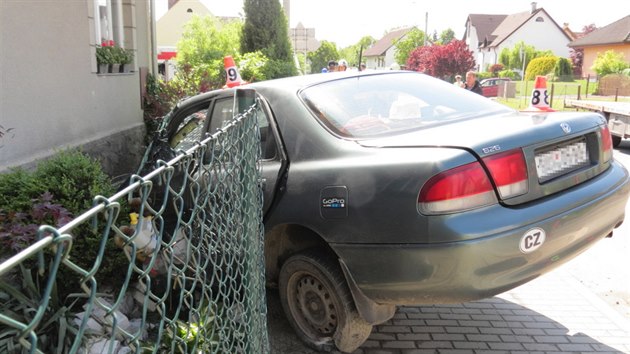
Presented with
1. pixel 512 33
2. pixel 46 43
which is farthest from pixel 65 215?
pixel 512 33

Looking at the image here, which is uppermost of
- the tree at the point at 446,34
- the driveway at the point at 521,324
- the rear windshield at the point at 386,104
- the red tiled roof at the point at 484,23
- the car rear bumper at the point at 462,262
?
the tree at the point at 446,34

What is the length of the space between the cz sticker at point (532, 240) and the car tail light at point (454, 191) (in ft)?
0.97

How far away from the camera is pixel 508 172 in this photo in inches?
113

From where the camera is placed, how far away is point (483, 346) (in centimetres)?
357

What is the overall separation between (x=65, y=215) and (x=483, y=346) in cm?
262

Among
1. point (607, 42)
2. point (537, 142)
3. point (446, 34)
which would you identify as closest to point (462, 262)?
point (537, 142)

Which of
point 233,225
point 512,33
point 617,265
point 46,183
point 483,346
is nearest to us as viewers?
point 233,225

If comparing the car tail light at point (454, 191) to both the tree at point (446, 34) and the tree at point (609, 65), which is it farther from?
the tree at point (446, 34)

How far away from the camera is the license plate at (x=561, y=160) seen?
10.0 feet

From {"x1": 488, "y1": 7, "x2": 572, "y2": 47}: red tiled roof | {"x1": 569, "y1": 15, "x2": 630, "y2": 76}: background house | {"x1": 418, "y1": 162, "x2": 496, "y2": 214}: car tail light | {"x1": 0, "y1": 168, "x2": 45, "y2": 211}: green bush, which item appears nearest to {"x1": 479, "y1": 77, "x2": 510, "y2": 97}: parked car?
{"x1": 569, "y1": 15, "x2": 630, "y2": 76}: background house

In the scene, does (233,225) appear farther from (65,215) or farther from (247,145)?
(65,215)

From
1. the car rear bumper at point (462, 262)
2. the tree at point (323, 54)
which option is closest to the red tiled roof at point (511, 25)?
the tree at point (323, 54)

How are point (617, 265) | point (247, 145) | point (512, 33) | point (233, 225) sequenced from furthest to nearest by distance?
point (512, 33) < point (617, 265) < point (247, 145) < point (233, 225)

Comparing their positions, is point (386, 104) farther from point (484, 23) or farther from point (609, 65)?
point (484, 23)
